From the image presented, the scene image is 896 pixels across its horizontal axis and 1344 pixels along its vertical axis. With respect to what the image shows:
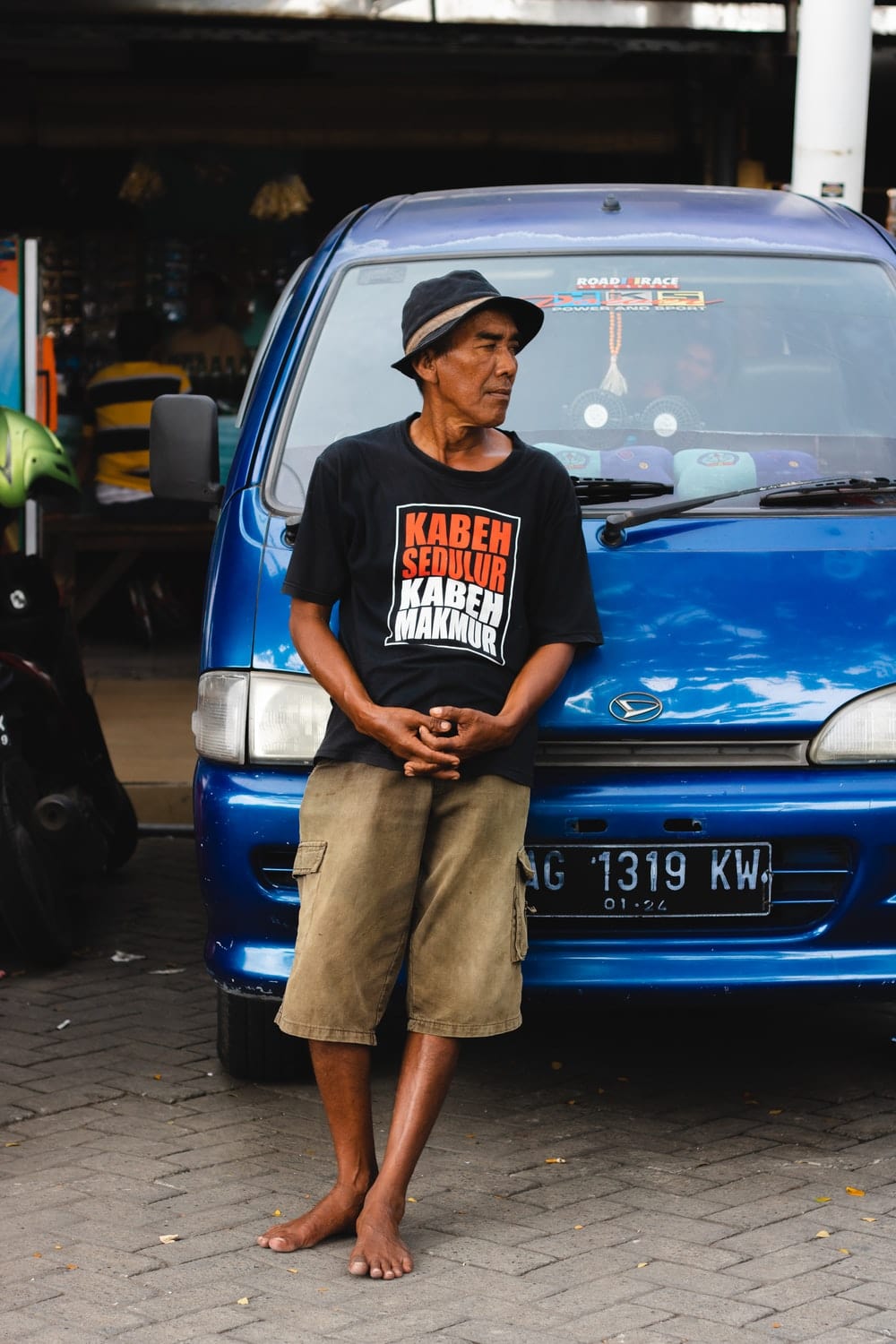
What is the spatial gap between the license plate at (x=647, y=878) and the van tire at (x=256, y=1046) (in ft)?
2.77

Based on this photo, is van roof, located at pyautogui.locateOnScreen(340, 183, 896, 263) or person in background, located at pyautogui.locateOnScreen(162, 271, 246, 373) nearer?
van roof, located at pyautogui.locateOnScreen(340, 183, 896, 263)

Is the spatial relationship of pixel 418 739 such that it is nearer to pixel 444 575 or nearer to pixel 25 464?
pixel 444 575

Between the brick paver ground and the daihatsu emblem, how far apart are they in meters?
0.58

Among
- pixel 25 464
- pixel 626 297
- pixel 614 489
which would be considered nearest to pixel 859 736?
pixel 614 489

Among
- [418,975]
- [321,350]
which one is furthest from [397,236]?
[418,975]

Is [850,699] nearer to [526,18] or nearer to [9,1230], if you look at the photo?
[9,1230]

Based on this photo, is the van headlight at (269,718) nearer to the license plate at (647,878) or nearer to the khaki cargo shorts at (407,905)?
the khaki cargo shorts at (407,905)

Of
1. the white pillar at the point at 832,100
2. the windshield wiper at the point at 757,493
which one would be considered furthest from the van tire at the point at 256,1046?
the white pillar at the point at 832,100

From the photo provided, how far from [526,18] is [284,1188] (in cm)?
584

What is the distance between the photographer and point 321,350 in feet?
15.5

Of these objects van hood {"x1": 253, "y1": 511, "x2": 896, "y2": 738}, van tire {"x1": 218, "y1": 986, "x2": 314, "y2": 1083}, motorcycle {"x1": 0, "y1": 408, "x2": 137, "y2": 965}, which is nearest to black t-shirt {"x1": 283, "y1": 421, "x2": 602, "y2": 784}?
van hood {"x1": 253, "y1": 511, "x2": 896, "y2": 738}

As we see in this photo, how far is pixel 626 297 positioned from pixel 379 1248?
7.70ft

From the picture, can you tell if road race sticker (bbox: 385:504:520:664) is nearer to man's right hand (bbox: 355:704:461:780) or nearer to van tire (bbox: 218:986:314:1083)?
man's right hand (bbox: 355:704:461:780)

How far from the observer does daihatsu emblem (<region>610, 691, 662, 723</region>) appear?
13.0 feet
